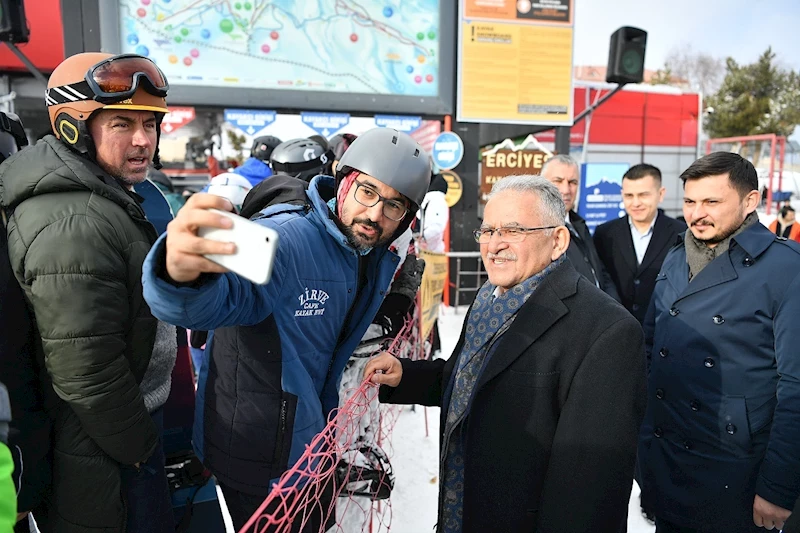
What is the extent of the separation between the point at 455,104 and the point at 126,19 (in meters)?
4.37

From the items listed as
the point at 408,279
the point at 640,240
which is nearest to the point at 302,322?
the point at 408,279

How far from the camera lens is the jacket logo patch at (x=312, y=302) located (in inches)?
60.7

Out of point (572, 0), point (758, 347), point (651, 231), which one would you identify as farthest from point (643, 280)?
point (572, 0)

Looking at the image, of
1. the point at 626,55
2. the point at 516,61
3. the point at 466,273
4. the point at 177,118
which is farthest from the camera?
the point at 466,273

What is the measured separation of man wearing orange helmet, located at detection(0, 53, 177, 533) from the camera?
1.44 m

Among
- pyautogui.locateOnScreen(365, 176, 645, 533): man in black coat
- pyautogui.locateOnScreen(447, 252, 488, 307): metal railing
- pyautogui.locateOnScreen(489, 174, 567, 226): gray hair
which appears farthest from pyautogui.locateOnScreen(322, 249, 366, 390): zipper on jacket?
pyautogui.locateOnScreen(447, 252, 488, 307): metal railing

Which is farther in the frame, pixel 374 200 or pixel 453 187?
pixel 453 187

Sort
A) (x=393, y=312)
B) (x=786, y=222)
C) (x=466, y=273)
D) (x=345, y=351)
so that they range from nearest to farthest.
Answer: (x=345, y=351), (x=393, y=312), (x=466, y=273), (x=786, y=222)

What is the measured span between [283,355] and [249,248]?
2.75 feet

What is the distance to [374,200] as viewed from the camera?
1.70 meters

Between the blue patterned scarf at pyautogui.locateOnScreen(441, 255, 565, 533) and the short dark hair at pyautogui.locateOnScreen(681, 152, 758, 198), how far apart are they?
1021 mm

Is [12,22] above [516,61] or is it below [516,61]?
below

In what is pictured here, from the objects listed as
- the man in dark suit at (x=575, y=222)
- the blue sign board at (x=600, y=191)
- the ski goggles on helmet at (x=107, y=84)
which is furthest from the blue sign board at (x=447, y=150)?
the ski goggles on helmet at (x=107, y=84)

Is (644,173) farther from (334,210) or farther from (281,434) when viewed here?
(281,434)
